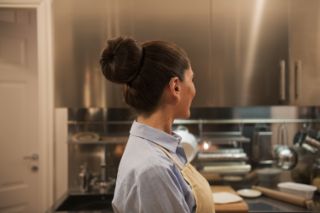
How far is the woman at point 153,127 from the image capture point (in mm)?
698

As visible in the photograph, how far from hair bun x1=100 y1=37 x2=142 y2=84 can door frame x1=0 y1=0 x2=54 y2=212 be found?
123 centimetres

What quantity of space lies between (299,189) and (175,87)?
48.9 inches

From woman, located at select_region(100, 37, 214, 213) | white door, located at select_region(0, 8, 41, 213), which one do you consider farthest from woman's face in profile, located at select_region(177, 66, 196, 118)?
white door, located at select_region(0, 8, 41, 213)

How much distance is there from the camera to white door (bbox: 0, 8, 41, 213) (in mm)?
2389

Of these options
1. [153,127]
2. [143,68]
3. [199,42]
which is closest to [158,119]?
[153,127]

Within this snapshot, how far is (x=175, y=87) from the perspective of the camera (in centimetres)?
81

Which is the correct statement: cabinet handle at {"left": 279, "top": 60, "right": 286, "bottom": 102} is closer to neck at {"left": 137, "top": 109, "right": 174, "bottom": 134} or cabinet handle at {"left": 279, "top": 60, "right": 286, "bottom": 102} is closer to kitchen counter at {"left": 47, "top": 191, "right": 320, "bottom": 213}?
kitchen counter at {"left": 47, "top": 191, "right": 320, "bottom": 213}

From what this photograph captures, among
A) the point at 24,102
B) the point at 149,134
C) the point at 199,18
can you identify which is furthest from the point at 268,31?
the point at 24,102

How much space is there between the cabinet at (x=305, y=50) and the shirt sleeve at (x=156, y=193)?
114 centimetres

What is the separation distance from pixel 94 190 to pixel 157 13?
1.09 meters

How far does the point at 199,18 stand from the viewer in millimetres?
1619

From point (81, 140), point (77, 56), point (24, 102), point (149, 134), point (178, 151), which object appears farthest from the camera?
point (24, 102)

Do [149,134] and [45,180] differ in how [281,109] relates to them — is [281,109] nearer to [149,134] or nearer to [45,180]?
[149,134]

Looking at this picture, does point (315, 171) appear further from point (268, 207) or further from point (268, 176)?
point (268, 207)
